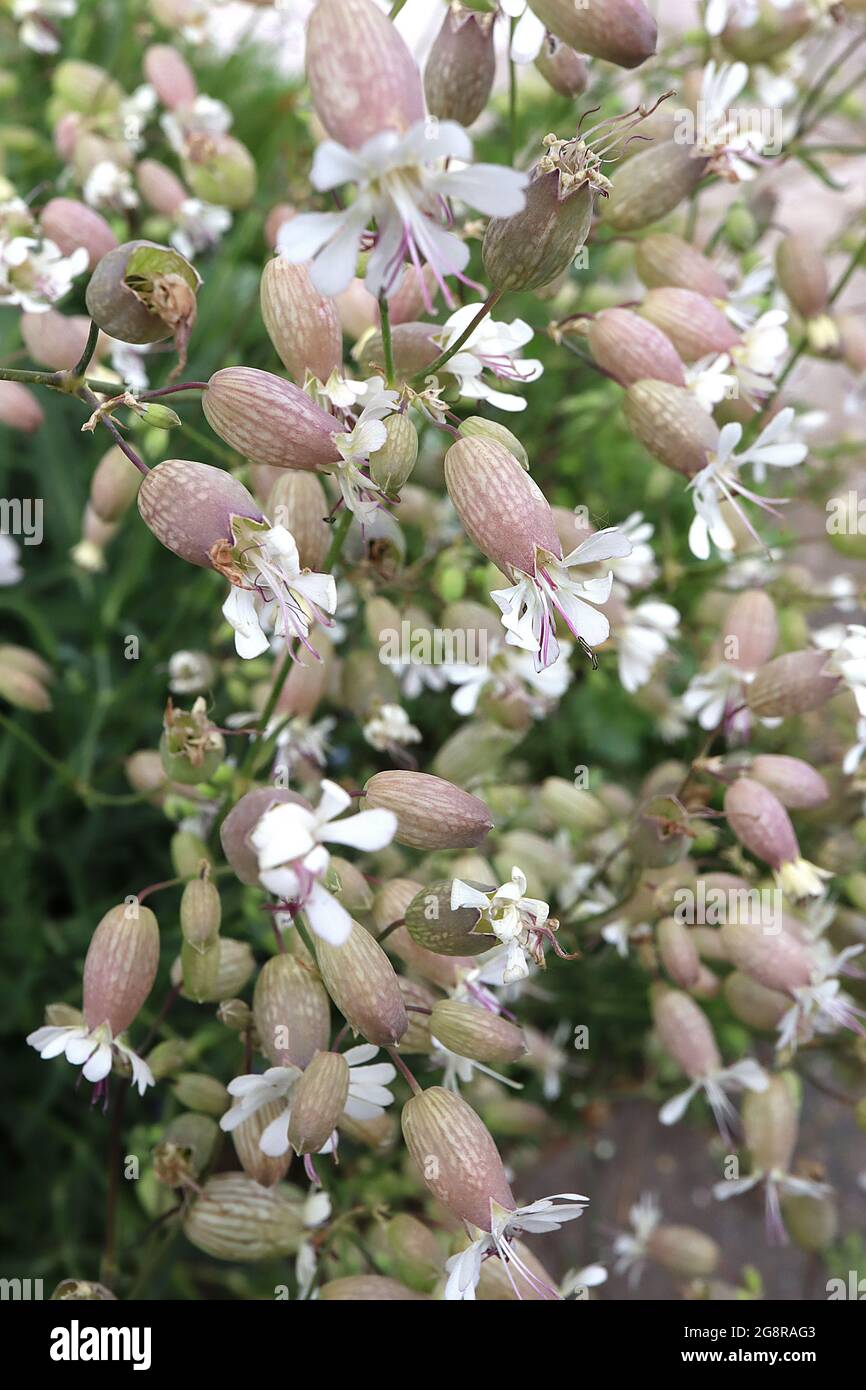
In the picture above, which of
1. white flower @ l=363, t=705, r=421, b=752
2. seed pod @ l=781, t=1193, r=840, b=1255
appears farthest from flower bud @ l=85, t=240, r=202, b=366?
seed pod @ l=781, t=1193, r=840, b=1255

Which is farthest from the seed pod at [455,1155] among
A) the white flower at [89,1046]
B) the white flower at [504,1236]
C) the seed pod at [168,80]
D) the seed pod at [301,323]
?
the seed pod at [168,80]

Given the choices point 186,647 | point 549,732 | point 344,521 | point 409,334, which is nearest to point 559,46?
point 409,334

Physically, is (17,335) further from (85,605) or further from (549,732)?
(549,732)

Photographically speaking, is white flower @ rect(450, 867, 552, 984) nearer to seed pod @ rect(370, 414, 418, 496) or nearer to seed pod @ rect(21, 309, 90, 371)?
seed pod @ rect(370, 414, 418, 496)

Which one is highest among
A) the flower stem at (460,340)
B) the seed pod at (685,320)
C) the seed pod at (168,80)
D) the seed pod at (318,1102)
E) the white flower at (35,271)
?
the seed pod at (168,80)

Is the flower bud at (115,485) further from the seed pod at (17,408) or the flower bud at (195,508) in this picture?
the flower bud at (195,508)
